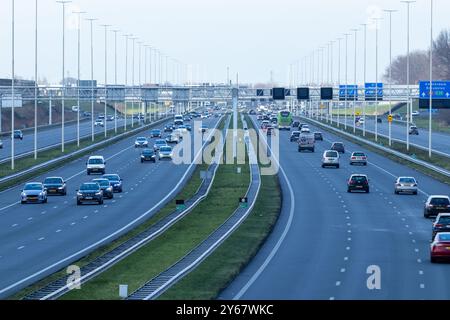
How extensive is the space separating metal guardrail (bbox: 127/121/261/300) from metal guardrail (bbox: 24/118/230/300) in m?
1.93

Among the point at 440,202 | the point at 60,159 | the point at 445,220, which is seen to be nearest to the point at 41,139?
the point at 60,159

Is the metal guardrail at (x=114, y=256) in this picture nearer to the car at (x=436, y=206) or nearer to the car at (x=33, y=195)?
the car at (x=33, y=195)

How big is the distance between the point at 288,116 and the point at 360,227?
4893 inches

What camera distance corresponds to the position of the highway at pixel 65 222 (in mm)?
43947

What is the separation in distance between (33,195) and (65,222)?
12.5m

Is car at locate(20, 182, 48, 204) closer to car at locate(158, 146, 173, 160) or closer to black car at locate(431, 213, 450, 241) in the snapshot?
black car at locate(431, 213, 450, 241)

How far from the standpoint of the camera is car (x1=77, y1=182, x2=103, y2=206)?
72.5 m

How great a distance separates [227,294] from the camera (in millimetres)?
35438

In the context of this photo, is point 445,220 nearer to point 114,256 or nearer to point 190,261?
point 190,261

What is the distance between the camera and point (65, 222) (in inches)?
2424

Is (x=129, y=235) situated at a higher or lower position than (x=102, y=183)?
lower

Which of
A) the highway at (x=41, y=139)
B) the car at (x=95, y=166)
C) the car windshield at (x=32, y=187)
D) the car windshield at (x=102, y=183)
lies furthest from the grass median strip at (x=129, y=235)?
the highway at (x=41, y=139)
